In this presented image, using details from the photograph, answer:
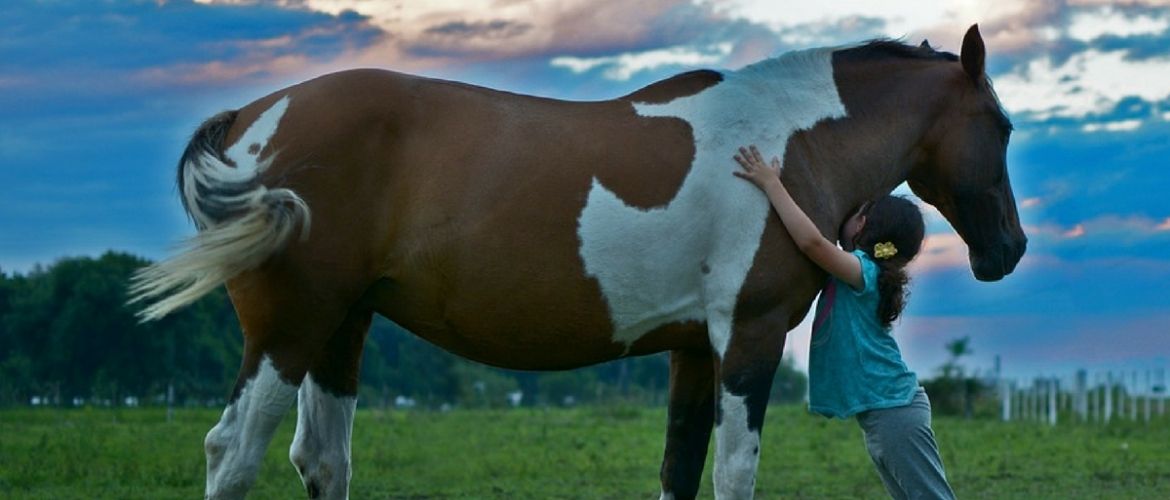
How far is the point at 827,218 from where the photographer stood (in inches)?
214

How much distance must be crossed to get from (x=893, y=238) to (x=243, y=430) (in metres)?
2.71

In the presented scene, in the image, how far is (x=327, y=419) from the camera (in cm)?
557

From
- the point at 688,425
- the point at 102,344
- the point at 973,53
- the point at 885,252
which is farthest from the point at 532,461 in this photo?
the point at 102,344

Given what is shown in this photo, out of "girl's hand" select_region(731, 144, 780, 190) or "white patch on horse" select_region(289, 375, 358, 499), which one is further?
"white patch on horse" select_region(289, 375, 358, 499)

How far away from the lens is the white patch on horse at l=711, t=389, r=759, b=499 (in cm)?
516

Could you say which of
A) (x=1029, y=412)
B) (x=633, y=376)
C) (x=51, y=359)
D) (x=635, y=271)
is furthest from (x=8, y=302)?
(x=633, y=376)

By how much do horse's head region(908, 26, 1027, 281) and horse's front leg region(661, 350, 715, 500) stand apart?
4.31 feet

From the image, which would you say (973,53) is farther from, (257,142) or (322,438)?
(322,438)

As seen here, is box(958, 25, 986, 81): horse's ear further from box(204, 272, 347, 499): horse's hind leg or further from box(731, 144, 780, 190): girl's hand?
box(204, 272, 347, 499): horse's hind leg

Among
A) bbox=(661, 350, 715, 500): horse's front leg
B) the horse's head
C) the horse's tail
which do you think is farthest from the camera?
the horse's head

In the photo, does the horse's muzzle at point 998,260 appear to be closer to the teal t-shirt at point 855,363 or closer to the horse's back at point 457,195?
the teal t-shirt at point 855,363

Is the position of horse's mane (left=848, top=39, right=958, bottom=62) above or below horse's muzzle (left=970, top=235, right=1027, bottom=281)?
above

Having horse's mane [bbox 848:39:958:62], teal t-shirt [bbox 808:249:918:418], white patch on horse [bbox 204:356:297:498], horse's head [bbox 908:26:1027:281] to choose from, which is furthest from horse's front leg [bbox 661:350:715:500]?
white patch on horse [bbox 204:356:297:498]

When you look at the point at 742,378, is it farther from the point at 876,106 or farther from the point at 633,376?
the point at 633,376
